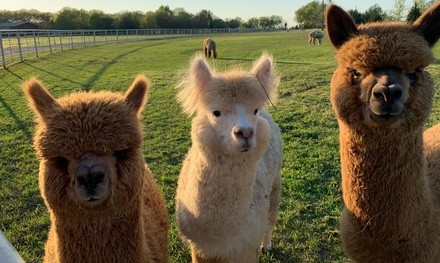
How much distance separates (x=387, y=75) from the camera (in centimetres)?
280

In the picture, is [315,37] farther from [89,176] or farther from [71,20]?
[71,20]

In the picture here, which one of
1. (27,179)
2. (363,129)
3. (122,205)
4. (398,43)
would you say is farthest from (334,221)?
(27,179)

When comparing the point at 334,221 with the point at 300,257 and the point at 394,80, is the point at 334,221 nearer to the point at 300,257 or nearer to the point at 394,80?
the point at 300,257

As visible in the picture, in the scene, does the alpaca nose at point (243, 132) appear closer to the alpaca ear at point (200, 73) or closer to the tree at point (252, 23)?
the alpaca ear at point (200, 73)

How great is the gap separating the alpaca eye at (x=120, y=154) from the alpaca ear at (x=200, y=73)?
3.87 feet

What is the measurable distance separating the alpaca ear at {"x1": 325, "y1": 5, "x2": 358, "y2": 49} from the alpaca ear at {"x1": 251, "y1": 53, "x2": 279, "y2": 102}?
716 mm

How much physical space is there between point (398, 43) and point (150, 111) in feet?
27.5

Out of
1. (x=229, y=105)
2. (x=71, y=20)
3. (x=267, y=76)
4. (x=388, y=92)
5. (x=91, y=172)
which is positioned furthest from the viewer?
(x=71, y=20)

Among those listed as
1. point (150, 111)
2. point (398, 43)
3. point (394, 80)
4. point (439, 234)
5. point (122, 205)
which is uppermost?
point (398, 43)

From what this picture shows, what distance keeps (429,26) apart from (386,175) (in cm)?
114

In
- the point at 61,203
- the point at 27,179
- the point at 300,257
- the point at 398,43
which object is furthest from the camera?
the point at 27,179

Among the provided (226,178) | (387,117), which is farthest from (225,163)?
(387,117)

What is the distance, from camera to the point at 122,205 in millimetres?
2729

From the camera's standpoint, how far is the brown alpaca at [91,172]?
2.56 m
